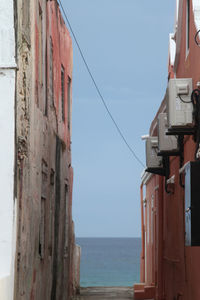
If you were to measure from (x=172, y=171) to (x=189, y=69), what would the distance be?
12.8 ft

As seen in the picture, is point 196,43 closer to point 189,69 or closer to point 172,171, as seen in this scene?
point 189,69

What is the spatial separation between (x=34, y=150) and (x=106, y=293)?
39.8 feet

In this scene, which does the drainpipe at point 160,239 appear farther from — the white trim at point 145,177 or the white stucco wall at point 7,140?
the white stucco wall at point 7,140

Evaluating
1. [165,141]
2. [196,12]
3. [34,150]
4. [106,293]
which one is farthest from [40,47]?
[106,293]

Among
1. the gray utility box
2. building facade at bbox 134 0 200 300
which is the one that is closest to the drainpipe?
building facade at bbox 134 0 200 300

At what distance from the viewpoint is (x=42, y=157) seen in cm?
1461

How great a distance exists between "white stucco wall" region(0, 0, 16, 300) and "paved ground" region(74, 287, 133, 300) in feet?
40.5

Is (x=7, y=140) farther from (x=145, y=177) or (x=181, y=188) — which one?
(x=145, y=177)

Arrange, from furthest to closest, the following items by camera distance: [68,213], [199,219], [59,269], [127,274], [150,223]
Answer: [127,274] < [150,223] < [68,213] < [59,269] < [199,219]

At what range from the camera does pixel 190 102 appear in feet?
40.7

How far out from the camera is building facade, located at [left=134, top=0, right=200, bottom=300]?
10.8 metres

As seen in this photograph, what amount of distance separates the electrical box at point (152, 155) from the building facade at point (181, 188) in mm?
113

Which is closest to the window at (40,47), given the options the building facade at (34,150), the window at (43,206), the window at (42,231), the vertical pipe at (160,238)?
the building facade at (34,150)

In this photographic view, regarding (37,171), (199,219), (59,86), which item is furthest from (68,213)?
(199,219)
